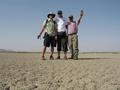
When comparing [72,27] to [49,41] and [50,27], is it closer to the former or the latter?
[50,27]

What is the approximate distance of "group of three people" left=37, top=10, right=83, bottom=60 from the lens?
1062 centimetres

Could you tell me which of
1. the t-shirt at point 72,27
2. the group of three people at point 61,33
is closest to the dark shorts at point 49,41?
the group of three people at point 61,33

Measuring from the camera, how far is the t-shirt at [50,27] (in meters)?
10.6

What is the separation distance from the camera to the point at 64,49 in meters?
11.0

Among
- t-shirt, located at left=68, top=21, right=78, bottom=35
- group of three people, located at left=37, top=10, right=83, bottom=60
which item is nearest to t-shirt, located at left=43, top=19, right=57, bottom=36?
group of three people, located at left=37, top=10, right=83, bottom=60

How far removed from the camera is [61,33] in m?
10.9

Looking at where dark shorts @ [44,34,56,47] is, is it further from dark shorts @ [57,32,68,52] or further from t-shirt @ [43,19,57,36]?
dark shorts @ [57,32,68,52]

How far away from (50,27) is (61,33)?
0.51 m

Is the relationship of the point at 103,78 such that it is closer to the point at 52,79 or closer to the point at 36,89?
the point at 52,79

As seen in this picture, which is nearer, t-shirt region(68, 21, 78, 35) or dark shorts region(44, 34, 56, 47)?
dark shorts region(44, 34, 56, 47)

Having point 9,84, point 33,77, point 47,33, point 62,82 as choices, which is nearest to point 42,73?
point 33,77

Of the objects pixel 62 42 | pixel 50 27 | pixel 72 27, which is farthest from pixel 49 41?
pixel 72 27

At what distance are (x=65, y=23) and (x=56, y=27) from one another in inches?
14.2

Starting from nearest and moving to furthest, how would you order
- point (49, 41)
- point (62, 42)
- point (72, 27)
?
point (49, 41) < point (62, 42) < point (72, 27)
